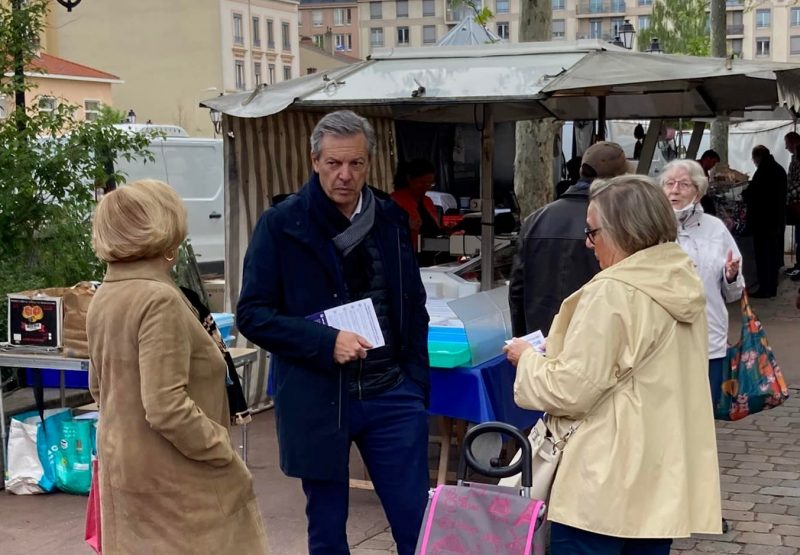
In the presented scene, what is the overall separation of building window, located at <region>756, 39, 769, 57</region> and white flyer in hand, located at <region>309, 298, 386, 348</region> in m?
109

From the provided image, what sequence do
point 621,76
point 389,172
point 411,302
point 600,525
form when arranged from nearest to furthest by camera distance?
1. point 600,525
2. point 411,302
3. point 621,76
4. point 389,172

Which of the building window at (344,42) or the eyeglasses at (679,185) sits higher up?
the building window at (344,42)

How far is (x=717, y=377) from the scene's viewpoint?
508cm

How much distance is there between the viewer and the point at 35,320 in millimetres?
5688

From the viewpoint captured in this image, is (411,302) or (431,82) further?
(431,82)

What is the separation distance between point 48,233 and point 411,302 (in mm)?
4097

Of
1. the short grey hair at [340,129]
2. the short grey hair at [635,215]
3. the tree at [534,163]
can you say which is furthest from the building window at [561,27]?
the short grey hair at [635,215]

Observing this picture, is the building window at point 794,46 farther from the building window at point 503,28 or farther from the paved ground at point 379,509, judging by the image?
the paved ground at point 379,509

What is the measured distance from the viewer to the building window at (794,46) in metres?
102

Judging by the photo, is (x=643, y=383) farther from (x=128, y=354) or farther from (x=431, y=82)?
(x=431, y=82)

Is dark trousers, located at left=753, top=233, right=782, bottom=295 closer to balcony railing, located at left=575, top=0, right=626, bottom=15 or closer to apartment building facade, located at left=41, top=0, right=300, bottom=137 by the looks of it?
apartment building facade, located at left=41, top=0, right=300, bottom=137

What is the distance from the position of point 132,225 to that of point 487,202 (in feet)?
15.1

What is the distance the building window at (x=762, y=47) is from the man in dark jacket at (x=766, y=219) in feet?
322

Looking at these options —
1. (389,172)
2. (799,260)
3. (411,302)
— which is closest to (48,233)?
(389,172)
